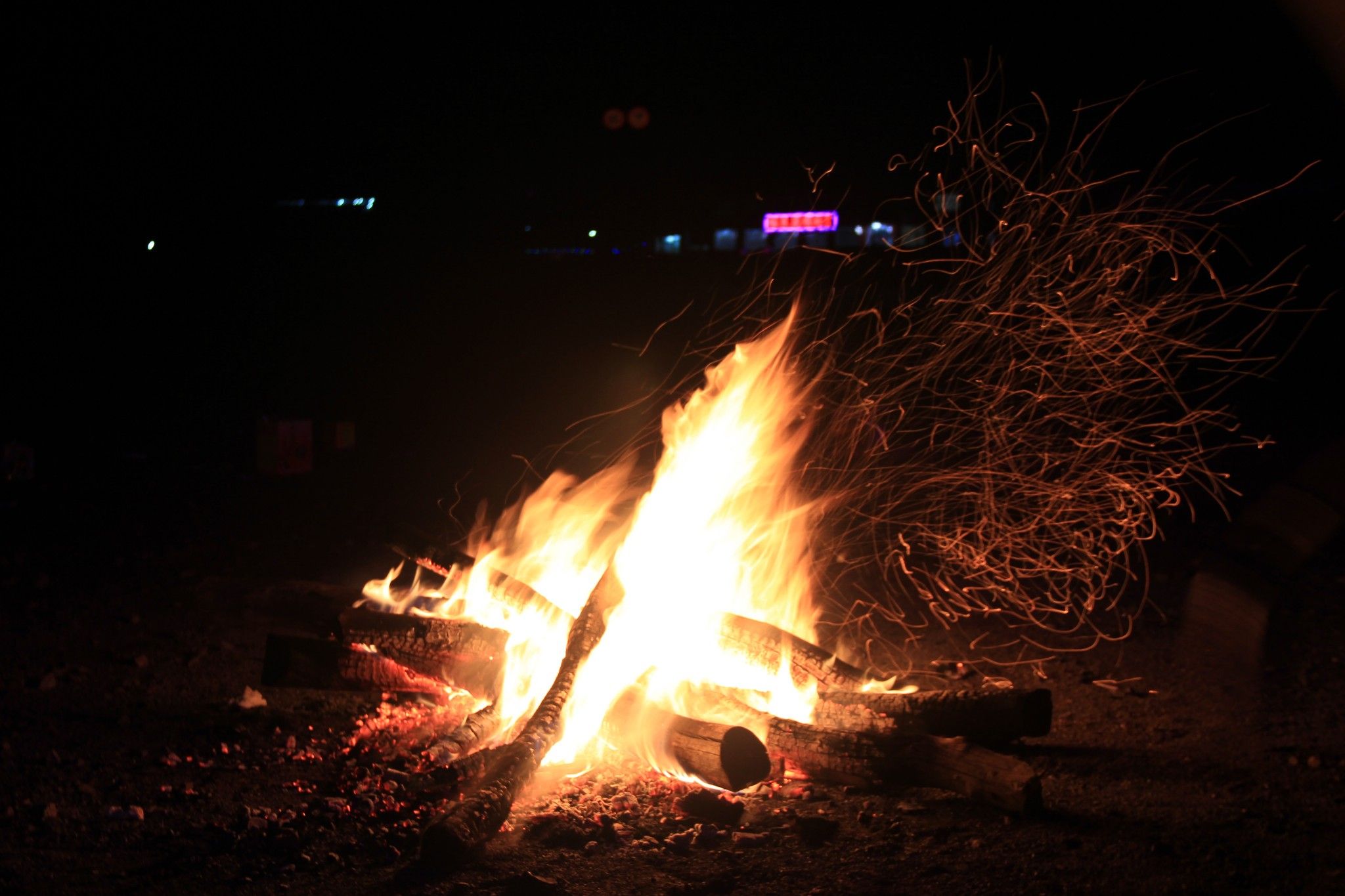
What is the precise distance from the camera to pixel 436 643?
A: 181 inches

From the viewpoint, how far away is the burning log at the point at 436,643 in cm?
454

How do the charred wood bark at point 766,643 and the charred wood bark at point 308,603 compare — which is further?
the charred wood bark at point 308,603

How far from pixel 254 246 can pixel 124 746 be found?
21856 millimetres

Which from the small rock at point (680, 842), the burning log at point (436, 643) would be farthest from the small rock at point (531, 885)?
the burning log at point (436, 643)

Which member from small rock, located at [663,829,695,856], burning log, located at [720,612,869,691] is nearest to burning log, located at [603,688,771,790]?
small rock, located at [663,829,695,856]

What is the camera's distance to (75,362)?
16641mm

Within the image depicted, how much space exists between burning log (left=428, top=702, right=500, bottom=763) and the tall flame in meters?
0.12

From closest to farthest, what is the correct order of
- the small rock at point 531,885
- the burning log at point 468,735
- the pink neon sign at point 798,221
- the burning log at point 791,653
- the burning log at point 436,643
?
the small rock at point 531,885
the burning log at point 468,735
the burning log at point 791,653
the burning log at point 436,643
the pink neon sign at point 798,221

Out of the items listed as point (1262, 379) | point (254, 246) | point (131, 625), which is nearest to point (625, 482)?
point (131, 625)

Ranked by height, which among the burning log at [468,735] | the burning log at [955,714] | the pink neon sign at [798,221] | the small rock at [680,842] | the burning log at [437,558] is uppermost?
the pink neon sign at [798,221]

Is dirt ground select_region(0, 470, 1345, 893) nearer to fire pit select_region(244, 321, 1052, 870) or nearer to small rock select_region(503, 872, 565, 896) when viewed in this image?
small rock select_region(503, 872, 565, 896)

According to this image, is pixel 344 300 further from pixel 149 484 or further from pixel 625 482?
pixel 625 482

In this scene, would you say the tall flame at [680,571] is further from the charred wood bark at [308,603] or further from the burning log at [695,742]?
the charred wood bark at [308,603]

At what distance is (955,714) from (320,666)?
307 cm
